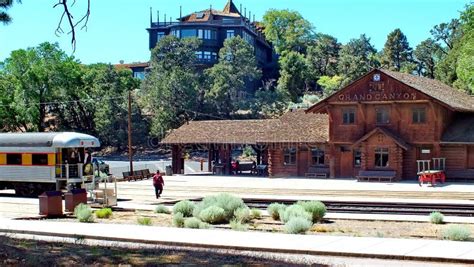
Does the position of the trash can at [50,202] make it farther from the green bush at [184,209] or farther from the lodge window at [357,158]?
the lodge window at [357,158]

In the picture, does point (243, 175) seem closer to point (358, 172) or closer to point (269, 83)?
point (358, 172)

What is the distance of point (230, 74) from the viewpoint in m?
81.2

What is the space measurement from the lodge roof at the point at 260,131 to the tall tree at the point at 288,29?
5470 cm

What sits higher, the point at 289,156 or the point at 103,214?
the point at 289,156

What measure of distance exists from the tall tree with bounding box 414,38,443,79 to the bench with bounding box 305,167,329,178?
177 ft

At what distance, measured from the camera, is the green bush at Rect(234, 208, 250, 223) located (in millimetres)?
22547

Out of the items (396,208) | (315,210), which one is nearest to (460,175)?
(396,208)

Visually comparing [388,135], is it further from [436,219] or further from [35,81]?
Result: [35,81]

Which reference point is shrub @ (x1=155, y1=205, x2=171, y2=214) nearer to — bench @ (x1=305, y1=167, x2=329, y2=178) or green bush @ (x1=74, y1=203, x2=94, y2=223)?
green bush @ (x1=74, y1=203, x2=94, y2=223)

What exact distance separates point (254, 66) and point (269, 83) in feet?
22.8

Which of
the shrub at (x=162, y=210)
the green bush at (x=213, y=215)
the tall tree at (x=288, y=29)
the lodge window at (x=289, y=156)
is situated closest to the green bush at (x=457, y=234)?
the green bush at (x=213, y=215)

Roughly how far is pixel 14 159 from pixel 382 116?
24267mm

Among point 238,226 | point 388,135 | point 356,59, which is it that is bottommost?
point 238,226

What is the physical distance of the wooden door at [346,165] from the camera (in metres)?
47.0
